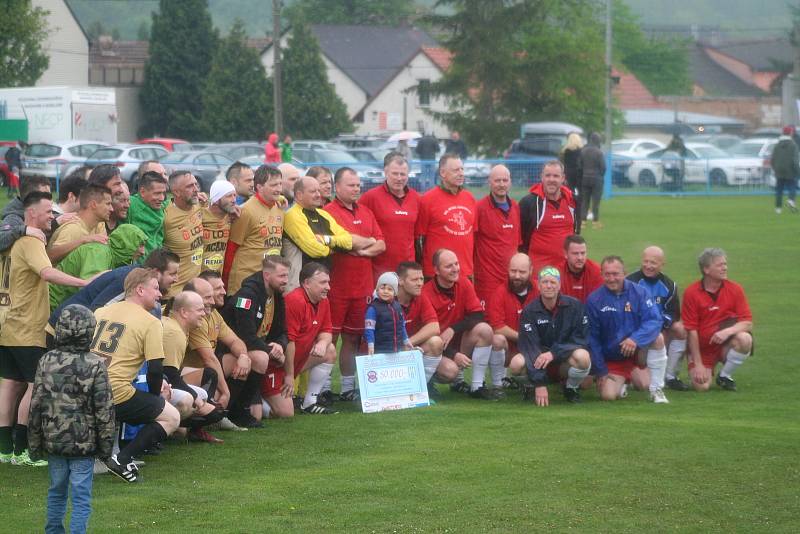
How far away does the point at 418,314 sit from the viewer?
1079 centimetres

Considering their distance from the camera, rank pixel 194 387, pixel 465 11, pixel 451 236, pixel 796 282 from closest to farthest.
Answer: pixel 194 387 → pixel 451 236 → pixel 796 282 → pixel 465 11

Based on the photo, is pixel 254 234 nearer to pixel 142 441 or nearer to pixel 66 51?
pixel 142 441

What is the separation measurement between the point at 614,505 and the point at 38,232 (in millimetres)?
4259

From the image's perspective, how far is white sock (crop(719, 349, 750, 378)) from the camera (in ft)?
36.9

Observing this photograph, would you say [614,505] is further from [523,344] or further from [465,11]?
[465,11]

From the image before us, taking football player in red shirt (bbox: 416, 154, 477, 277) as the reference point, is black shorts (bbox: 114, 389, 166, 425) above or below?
below

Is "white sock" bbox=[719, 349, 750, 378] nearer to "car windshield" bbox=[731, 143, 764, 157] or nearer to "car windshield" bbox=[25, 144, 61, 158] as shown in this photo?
"car windshield" bbox=[731, 143, 764, 157]

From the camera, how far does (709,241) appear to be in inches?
906

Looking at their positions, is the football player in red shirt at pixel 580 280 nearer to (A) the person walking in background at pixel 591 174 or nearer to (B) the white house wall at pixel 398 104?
(A) the person walking in background at pixel 591 174

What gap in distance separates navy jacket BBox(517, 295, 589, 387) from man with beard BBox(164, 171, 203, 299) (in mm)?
2977

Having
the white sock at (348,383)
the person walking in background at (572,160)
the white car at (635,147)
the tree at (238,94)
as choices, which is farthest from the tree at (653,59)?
the white sock at (348,383)

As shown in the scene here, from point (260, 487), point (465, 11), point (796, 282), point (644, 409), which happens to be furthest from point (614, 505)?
point (465, 11)

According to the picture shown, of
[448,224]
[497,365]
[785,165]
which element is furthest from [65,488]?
[785,165]

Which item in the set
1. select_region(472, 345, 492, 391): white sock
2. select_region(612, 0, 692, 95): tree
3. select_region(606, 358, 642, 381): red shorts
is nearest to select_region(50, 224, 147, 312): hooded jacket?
select_region(472, 345, 492, 391): white sock
